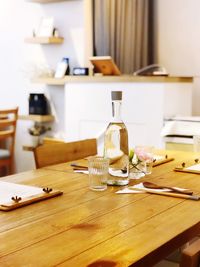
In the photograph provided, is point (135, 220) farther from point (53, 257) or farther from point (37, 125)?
point (37, 125)

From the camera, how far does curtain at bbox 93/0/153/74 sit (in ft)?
13.3

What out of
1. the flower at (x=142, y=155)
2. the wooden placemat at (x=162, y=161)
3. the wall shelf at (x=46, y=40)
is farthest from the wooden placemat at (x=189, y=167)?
the wall shelf at (x=46, y=40)

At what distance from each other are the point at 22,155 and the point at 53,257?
3.82 m

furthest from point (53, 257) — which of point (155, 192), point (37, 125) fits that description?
point (37, 125)

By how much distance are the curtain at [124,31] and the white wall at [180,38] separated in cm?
12

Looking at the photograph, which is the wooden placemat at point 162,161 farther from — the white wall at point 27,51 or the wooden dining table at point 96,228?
the white wall at point 27,51

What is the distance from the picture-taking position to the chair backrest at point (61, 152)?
82.1 inches

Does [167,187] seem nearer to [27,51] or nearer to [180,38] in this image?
[180,38]

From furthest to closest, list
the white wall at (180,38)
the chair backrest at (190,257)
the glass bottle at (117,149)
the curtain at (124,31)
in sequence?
1. the white wall at (180,38)
2. the curtain at (124,31)
3. the glass bottle at (117,149)
4. the chair backrest at (190,257)

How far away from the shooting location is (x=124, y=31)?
416 centimetres

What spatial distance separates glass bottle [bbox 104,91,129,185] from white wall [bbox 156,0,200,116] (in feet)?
8.64

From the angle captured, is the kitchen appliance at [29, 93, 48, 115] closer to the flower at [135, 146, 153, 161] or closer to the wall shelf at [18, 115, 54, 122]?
the wall shelf at [18, 115, 54, 122]

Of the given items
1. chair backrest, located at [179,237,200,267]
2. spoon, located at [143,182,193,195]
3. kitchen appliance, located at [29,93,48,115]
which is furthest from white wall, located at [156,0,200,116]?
chair backrest, located at [179,237,200,267]

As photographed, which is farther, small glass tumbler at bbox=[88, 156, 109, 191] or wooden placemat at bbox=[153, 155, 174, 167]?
wooden placemat at bbox=[153, 155, 174, 167]
